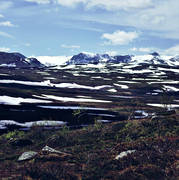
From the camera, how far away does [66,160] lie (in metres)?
28.1

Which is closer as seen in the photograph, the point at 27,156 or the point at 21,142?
the point at 27,156

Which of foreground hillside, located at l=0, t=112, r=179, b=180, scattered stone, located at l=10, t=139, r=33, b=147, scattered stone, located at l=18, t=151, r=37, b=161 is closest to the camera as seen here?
foreground hillside, located at l=0, t=112, r=179, b=180

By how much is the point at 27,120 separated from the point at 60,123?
6.51 metres

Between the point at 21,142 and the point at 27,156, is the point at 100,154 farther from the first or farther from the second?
the point at 21,142

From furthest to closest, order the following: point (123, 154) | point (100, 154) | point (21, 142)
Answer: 1. point (21, 142)
2. point (100, 154)
3. point (123, 154)

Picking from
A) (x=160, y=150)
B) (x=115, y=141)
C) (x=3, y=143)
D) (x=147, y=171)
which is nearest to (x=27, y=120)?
(x=3, y=143)

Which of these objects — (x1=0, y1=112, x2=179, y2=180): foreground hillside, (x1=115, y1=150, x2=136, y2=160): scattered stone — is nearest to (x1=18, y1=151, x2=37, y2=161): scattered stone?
(x1=0, y1=112, x2=179, y2=180): foreground hillside

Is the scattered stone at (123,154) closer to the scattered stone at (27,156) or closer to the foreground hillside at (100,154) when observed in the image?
the foreground hillside at (100,154)

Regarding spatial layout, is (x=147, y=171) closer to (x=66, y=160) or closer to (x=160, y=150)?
(x=160, y=150)

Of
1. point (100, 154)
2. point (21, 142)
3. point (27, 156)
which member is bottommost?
point (21, 142)

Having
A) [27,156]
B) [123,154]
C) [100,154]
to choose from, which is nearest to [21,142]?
[27,156]

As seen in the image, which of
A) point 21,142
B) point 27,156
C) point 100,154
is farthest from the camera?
point 21,142

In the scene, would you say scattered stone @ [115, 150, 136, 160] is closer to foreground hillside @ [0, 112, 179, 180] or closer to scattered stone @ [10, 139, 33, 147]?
foreground hillside @ [0, 112, 179, 180]

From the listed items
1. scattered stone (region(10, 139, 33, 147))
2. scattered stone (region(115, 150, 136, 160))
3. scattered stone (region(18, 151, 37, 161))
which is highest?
scattered stone (region(115, 150, 136, 160))
